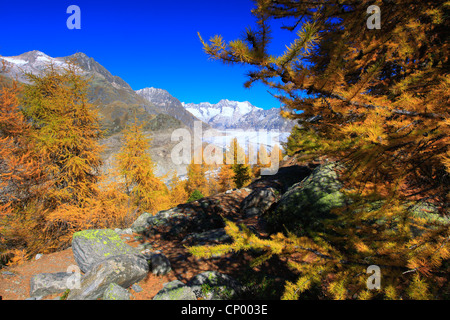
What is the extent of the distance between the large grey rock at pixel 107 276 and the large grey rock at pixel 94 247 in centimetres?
89

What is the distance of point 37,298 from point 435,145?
7.16 m

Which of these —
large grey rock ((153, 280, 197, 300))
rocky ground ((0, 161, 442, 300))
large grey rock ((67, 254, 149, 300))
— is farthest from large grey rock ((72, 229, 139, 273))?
large grey rock ((153, 280, 197, 300))

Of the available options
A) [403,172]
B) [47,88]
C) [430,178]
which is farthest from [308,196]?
[47,88]

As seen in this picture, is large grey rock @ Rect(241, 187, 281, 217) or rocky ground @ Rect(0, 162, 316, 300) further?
large grey rock @ Rect(241, 187, 281, 217)

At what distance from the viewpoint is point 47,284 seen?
4.15 metres

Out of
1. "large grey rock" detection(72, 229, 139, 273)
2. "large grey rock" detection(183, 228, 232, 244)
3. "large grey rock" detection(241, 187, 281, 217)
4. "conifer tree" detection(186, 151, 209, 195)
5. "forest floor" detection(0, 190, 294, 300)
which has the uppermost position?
"conifer tree" detection(186, 151, 209, 195)

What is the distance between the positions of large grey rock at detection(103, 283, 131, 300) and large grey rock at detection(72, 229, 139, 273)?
1.45 metres

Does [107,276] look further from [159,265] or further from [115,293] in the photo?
[159,265]

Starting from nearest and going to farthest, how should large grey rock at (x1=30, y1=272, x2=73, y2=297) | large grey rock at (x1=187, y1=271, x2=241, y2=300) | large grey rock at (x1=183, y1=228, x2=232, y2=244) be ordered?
large grey rock at (x1=187, y1=271, x2=241, y2=300) → large grey rock at (x1=30, y1=272, x2=73, y2=297) → large grey rock at (x1=183, y1=228, x2=232, y2=244)

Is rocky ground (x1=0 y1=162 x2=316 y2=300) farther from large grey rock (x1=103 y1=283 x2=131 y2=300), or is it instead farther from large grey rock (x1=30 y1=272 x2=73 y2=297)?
large grey rock (x1=103 y1=283 x2=131 y2=300)

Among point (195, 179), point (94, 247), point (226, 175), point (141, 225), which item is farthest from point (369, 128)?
point (195, 179)

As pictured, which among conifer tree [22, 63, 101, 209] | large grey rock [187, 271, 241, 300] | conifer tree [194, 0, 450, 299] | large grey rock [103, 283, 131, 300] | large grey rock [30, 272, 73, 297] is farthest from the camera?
conifer tree [22, 63, 101, 209]

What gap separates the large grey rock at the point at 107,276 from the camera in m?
3.66

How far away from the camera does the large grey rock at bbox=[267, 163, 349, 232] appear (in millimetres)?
5434
